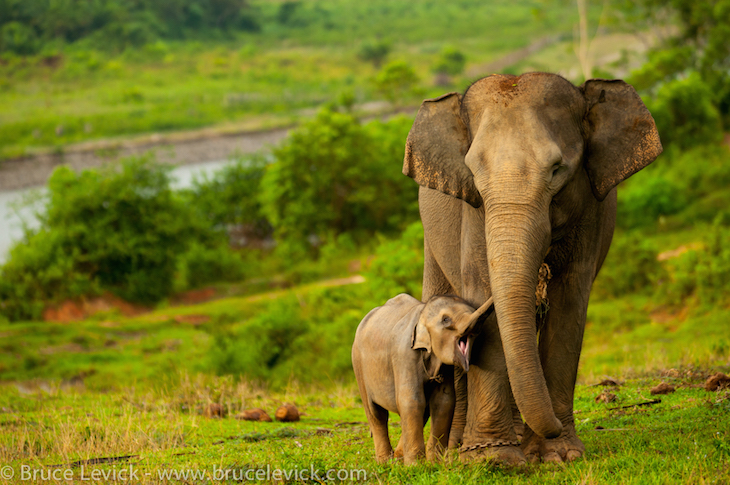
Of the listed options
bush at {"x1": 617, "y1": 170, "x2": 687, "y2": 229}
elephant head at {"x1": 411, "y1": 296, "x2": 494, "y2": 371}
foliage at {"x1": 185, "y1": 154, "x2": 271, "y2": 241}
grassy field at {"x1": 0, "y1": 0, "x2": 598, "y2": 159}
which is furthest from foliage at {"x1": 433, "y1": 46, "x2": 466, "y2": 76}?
elephant head at {"x1": 411, "y1": 296, "x2": 494, "y2": 371}

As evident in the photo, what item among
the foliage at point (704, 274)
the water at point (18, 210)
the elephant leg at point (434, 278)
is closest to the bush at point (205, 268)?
the water at point (18, 210)

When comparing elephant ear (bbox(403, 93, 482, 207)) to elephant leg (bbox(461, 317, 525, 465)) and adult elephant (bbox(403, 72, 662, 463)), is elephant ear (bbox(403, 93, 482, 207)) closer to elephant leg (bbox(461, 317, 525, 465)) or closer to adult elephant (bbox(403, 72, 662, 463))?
adult elephant (bbox(403, 72, 662, 463))

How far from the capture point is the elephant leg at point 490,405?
6.36m

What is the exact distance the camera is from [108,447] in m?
8.00

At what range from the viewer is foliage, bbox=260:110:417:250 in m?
50.2

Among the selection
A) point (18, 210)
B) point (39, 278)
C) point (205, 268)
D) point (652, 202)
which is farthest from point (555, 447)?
point (18, 210)

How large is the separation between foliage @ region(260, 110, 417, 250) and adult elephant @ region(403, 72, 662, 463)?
42475 mm

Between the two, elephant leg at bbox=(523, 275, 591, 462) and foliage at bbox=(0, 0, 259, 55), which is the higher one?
foliage at bbox=(0, 0, 259, 55)

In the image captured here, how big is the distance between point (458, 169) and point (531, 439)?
2356mm

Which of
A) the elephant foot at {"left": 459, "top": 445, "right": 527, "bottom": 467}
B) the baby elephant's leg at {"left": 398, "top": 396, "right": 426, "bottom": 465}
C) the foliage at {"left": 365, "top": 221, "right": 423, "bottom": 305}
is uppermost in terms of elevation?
the baby elephant's leg at {"left": 398, "top": 396, "right": 426, "bottom": 465}

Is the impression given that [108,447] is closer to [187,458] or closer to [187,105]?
[187,458]

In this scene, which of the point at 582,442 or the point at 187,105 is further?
the point at 187,105

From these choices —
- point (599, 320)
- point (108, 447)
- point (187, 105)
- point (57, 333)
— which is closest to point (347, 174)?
point (57, 333)

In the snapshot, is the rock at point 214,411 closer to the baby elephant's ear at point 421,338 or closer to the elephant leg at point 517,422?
the elephant leg at point 517,422
